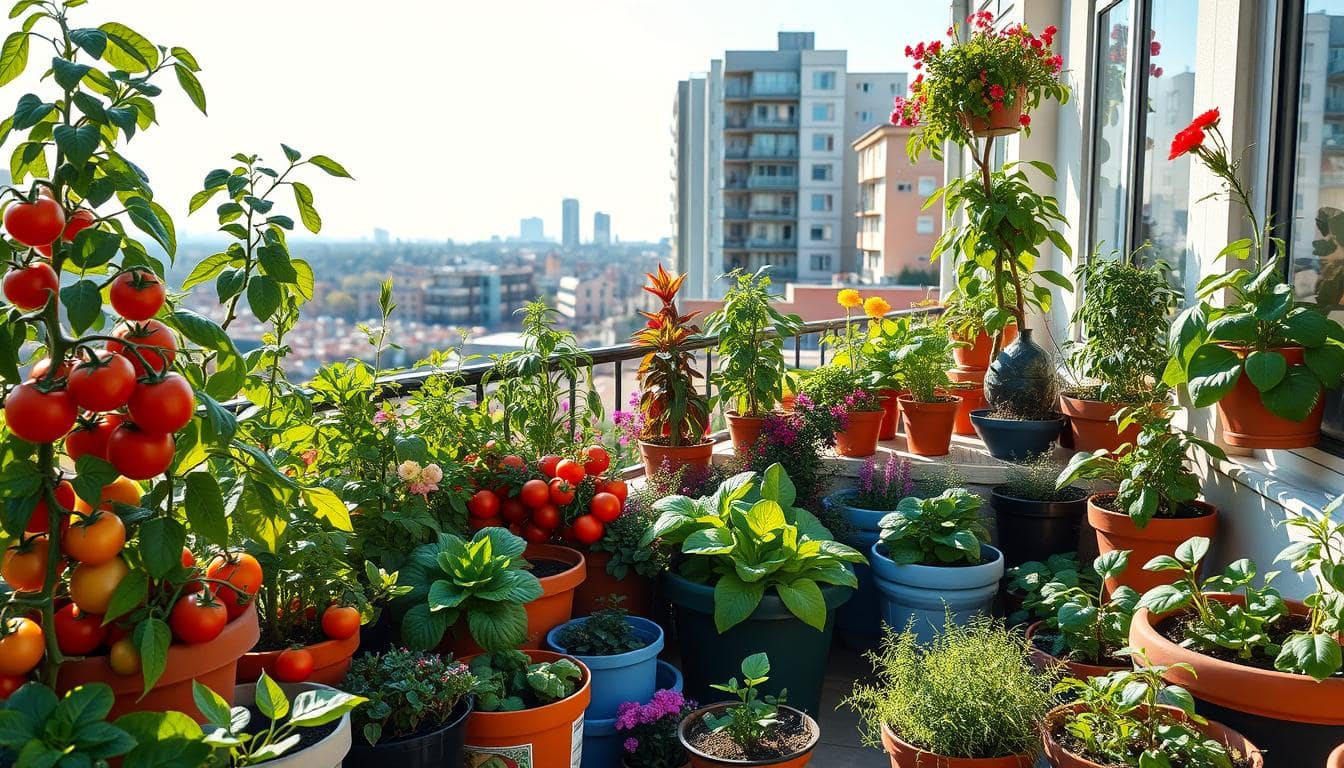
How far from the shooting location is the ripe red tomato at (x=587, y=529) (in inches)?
118

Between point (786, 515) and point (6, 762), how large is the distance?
6.79 ft

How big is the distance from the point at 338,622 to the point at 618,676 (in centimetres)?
78

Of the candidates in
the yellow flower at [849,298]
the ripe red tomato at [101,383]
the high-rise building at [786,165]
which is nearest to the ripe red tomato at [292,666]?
the ripe red tomato at [101,383]

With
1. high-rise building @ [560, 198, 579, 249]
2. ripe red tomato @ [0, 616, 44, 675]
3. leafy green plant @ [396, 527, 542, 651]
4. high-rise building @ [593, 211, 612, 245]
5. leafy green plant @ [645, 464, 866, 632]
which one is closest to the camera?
ripe red tomato @ [0, 616, 44, 675]

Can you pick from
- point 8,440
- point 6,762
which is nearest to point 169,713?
point 6,762

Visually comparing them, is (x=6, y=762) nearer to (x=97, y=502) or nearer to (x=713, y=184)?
(x=97, y=502)

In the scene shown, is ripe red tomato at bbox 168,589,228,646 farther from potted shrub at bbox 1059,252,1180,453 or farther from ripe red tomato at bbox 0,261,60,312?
potted shrub at bbox 1059,252,1180,453

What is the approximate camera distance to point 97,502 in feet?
4.75

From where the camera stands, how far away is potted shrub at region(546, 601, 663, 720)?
2.62 meters

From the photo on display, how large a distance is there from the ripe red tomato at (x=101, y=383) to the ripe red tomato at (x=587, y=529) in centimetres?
173

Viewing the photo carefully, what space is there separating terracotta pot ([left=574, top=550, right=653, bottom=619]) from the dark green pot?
0.13 meters

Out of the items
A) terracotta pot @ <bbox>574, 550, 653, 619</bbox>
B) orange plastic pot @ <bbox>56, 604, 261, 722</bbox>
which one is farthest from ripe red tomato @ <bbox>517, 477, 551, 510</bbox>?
orange plastic pot @ <bbox>56, 604, 261, 722</bbox>

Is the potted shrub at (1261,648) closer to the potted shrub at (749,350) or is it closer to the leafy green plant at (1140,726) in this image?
the leafy green plant at (1140,726)

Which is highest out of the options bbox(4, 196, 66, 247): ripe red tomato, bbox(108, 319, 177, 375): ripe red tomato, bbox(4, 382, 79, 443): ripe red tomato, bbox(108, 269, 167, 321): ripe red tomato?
bbox(4, 196, 66, 247): ripe red tomato
